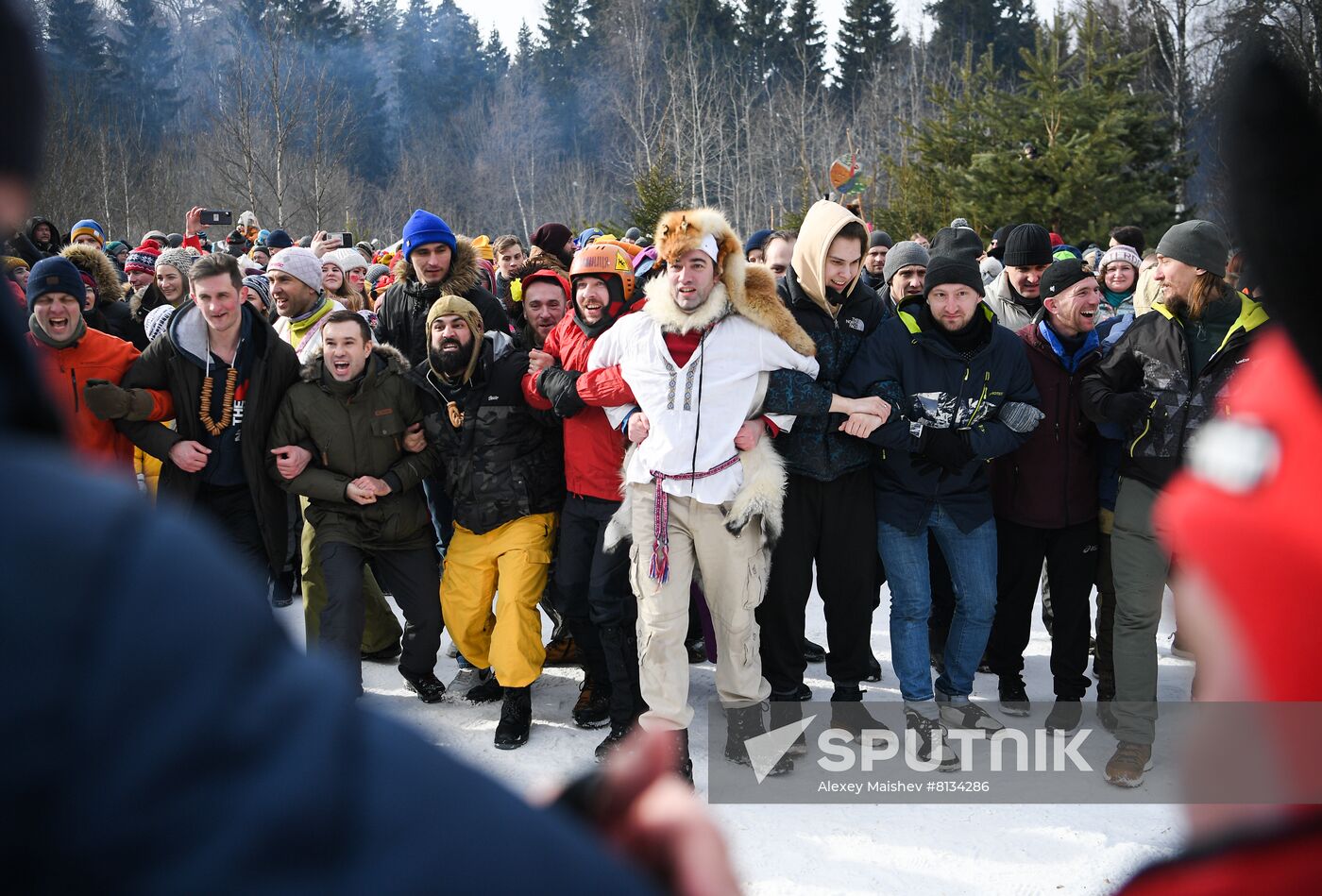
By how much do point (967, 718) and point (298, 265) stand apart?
4453 millimetres

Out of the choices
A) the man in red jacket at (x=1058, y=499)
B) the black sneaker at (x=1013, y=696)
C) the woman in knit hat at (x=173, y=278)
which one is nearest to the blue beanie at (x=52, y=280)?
the woman in knit hat at (x=173, y=278)

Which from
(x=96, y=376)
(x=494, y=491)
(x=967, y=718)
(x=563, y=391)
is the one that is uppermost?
(x=96, y=376)

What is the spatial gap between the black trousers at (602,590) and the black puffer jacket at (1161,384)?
222cm

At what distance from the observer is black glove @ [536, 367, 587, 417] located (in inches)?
174

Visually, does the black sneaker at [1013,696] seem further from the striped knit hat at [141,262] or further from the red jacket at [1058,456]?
the striped knit hat at [141,262]

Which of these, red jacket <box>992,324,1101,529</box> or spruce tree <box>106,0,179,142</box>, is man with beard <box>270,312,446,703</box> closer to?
red jacket <box>992,324,1101,529</box>

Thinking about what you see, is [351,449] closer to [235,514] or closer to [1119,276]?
[235,514]

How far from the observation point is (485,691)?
197 inches

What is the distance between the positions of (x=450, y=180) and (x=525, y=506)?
40135 mm

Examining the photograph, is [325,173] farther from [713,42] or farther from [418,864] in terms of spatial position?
[418,864]

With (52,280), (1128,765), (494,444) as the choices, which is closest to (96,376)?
(52,280)

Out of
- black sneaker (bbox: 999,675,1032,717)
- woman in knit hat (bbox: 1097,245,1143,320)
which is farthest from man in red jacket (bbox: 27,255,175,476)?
woman in knit hat (bbox: 1097,245,1143,320)

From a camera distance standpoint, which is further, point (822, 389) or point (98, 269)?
point (98, 269)

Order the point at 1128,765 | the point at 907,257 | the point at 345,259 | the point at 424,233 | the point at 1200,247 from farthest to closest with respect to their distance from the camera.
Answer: the point at 345,259 < the point at 907,257 < the point at 424,233 < the point at 1128,765 < the point at 1200,247
